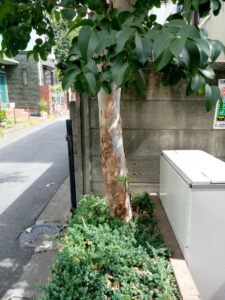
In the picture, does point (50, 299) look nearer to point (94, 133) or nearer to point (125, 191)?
point (125, 191)

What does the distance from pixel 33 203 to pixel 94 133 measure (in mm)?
2402

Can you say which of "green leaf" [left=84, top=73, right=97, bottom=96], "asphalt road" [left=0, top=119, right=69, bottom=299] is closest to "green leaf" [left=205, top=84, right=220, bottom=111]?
"green leaf" [left=84, top=73, right=97, bottom=96]

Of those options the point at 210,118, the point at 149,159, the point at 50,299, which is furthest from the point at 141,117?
the point at 50,299

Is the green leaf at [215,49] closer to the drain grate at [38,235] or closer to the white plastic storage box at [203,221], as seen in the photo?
the white plastic storage box at [203,221]

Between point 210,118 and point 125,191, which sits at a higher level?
point 210,118

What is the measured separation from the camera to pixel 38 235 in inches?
145

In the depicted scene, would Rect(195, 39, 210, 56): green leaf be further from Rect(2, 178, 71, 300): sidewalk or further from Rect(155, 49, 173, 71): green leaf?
Rect(2, 178, 71, 300): sidewalk

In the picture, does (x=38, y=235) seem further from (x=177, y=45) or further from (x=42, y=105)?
(x=42, y=105)

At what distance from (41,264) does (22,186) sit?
120 inches

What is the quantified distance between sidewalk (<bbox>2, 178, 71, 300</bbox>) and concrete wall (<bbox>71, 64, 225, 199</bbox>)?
3.47 feet

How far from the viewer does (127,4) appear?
218 centimetres

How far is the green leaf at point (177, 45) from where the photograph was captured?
85cm

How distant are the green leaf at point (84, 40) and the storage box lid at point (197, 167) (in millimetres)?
1432

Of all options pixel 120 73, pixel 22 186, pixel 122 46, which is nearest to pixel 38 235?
pixel 22 186
